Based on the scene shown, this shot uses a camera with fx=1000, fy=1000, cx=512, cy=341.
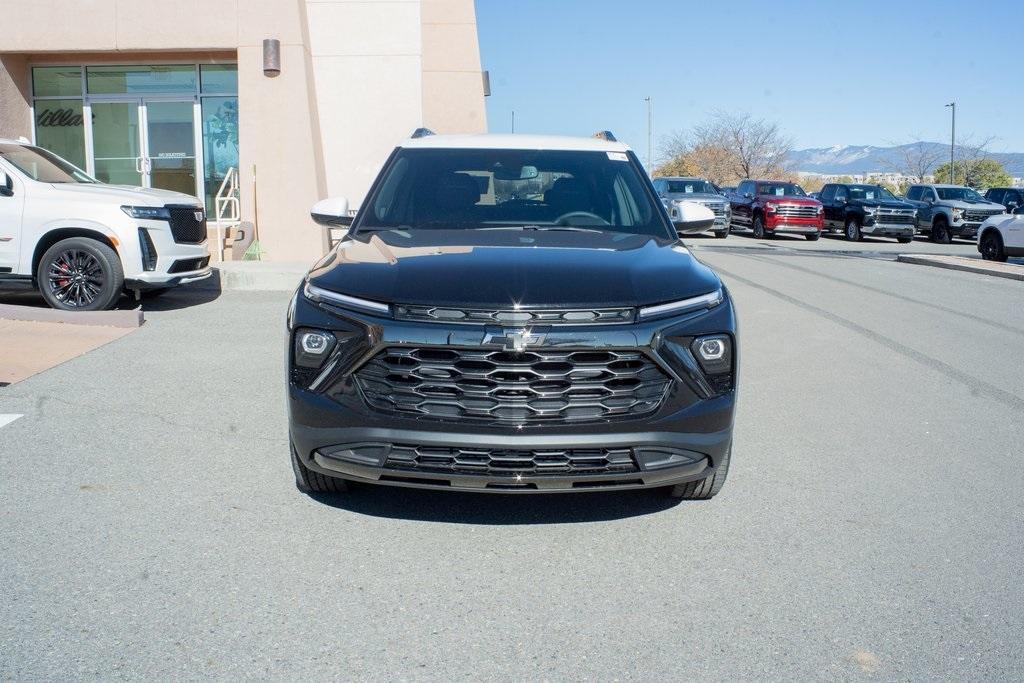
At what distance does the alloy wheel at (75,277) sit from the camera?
10.3 meters

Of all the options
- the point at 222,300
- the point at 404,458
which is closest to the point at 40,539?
the point at 404,458

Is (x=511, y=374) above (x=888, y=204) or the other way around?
the other way around

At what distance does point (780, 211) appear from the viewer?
29.2 meters

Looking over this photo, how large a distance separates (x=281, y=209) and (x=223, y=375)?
9146mm

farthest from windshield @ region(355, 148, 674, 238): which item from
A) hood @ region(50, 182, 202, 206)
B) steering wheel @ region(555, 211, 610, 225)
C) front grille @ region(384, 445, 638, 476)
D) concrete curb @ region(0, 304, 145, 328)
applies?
hood @ region(50, 182, 202, 206)


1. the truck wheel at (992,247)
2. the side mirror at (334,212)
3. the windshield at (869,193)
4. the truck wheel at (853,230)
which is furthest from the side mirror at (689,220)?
the windshield at (869,193)

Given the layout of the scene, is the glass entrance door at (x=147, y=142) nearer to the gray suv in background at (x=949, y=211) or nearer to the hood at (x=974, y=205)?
the gray suv in background at (x=949, y=211)

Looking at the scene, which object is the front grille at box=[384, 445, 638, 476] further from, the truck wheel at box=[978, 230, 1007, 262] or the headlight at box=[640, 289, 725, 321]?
the truck wheel at box=[978, 230, 1007, 262]

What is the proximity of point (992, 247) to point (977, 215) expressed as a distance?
8.96 m

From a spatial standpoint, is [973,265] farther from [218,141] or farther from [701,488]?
[701,488]

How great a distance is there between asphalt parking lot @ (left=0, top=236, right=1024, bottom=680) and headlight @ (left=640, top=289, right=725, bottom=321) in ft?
3.33

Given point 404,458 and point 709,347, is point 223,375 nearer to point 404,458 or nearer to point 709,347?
point 404,458

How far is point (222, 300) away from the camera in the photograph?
480 inches

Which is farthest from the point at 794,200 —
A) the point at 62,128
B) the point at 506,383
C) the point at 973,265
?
the point at 506,383
